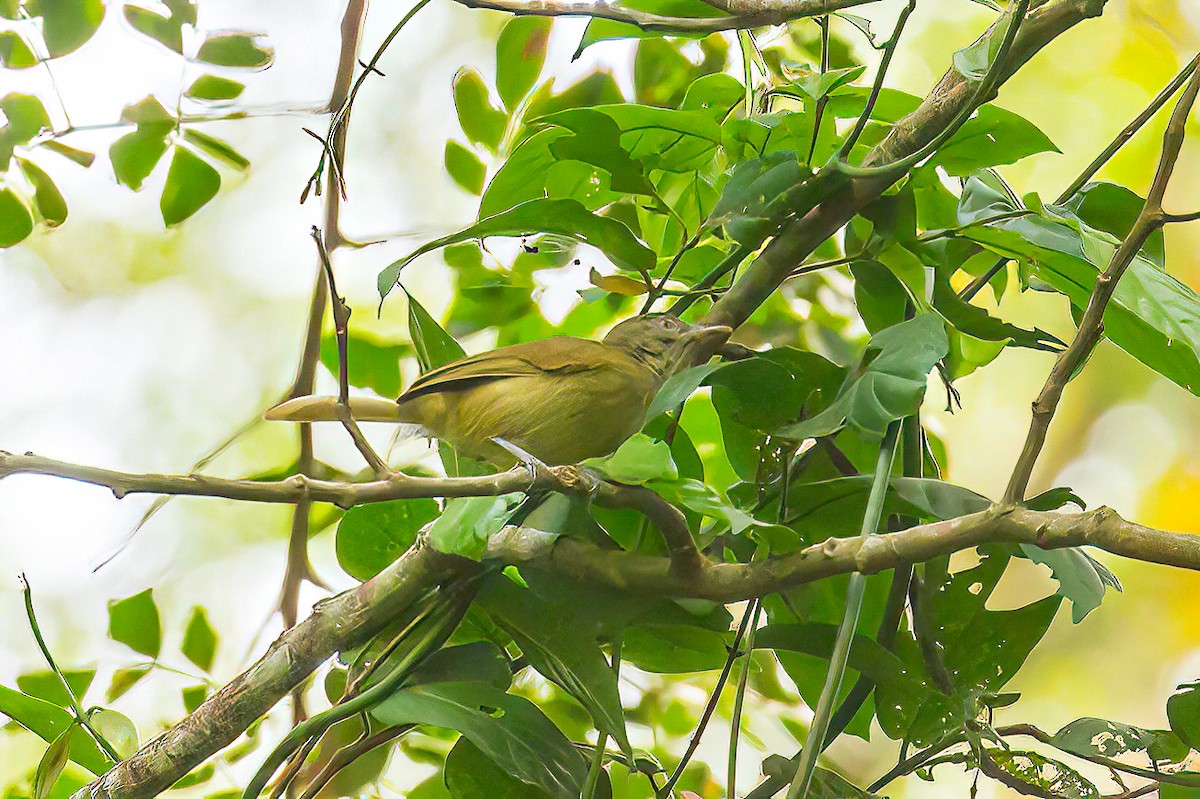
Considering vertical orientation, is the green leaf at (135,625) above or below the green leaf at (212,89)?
below

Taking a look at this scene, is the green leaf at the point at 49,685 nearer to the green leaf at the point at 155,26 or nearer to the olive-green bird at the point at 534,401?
the olive-green bird at the point at 534,401

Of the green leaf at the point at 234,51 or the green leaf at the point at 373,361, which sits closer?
the green leaf at the point at 373,361

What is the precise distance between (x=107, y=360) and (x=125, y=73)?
41 cm

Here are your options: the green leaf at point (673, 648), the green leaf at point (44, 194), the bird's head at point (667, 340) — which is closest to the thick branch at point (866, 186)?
the bird's head at point (667, 340)

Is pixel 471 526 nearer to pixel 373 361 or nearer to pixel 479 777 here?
pixel 479 777

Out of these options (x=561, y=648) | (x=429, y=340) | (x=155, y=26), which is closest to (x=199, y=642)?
(x=429, y=340)

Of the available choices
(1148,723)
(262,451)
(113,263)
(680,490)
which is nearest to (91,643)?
(262,451)

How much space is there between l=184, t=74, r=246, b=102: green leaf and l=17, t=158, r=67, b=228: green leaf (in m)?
0.18

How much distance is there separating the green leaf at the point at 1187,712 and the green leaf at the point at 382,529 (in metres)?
0.54

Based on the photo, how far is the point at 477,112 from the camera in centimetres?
98

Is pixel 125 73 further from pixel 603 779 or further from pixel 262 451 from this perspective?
pixel 603 779

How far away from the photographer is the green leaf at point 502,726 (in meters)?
0.59

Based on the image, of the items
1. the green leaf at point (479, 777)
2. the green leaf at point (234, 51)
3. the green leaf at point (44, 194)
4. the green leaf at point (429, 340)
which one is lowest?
the green leaf at point (479, 777)

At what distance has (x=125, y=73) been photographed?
50.2 inches
